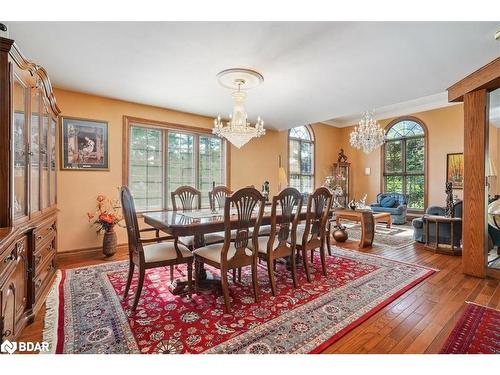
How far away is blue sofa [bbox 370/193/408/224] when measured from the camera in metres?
6.76

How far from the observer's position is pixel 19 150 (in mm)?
1961

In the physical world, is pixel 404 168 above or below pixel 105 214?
above

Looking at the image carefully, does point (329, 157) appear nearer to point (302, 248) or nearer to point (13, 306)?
point (302, 248)

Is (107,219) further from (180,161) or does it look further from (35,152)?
(180,161)

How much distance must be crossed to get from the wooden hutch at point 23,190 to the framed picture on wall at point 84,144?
97 cm

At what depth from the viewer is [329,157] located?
8797mm

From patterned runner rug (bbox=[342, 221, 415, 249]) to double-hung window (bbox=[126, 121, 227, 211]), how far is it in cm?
331

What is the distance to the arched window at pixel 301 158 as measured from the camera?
25.1ft

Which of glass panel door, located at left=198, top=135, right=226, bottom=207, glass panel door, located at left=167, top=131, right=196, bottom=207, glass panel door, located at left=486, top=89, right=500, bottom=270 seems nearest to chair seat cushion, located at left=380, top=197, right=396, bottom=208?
glass panel door, located at left=486, top=89, right=500, bottom=270

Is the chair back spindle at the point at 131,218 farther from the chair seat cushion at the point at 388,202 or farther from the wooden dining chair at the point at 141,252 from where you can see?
the chair seat cushion at the point at 388,202

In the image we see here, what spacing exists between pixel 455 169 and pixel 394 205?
1.68m

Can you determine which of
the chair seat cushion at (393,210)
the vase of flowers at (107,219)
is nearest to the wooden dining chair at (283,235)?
the vase of flowers at (107,219)

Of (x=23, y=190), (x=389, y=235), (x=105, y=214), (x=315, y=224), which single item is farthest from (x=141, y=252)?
(x=389, y=235)
